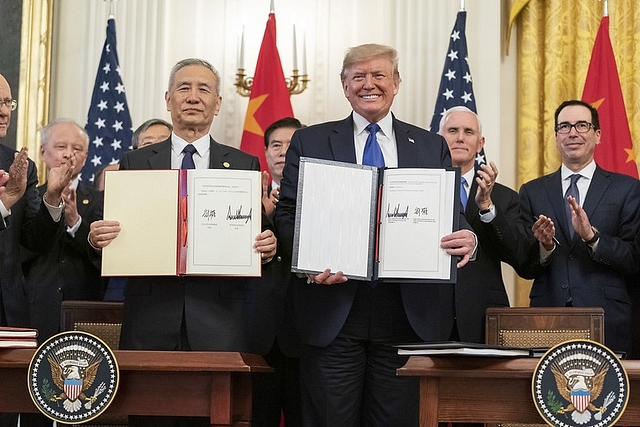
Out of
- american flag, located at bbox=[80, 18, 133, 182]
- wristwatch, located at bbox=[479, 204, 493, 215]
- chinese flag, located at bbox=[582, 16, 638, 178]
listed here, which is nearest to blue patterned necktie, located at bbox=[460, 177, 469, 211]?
wristwatch, located at bbox=[479, 204, 493, 215]

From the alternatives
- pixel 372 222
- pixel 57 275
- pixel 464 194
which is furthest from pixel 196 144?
pixel 464 194

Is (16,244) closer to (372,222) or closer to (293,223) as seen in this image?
(293,223)

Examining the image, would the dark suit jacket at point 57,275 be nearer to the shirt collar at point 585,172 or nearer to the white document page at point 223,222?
the white document page at point 223,222

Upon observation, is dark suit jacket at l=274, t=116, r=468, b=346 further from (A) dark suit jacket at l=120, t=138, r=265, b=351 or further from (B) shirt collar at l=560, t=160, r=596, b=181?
(B) shirt collar at l=560, t=160, r=596, b=181

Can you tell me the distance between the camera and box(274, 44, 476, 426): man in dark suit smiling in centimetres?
356

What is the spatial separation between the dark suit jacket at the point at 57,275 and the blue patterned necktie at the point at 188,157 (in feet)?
3.34

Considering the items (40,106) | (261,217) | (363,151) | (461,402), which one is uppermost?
(40,106)

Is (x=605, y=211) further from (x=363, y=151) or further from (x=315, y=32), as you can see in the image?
(x=315, y=32)

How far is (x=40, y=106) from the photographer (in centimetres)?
626

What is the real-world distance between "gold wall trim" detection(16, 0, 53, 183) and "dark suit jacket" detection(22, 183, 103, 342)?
4.74 ft

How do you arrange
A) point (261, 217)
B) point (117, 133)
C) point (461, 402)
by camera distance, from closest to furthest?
1. point (461, 402)
2. point (261, 217)
3. point (117, 133)

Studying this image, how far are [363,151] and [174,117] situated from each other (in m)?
0.78

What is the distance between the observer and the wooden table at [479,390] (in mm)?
2828

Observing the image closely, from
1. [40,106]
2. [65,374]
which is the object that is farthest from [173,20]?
[65,374]
